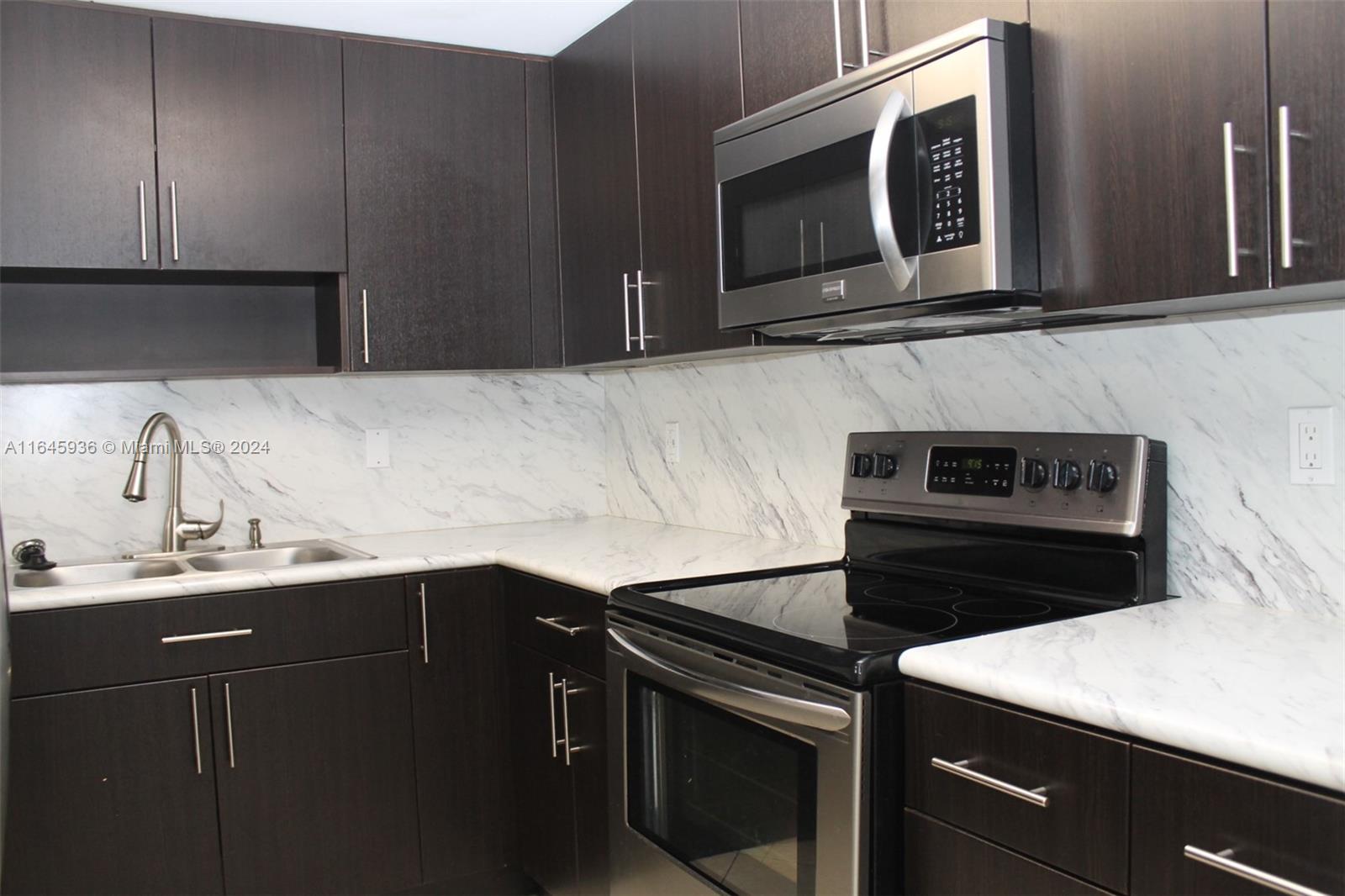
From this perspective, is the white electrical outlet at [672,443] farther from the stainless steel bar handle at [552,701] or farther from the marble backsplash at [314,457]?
the stainless steel bar handle at [552,701]

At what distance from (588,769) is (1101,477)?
118 centimetres

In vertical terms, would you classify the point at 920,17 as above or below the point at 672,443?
above

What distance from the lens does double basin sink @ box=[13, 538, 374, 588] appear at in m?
2.63

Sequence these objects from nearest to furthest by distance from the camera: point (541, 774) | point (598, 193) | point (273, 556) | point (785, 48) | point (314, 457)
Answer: point (785, 48), point (541, 774), point (598, 193), point (273, 556), point (314, 457)

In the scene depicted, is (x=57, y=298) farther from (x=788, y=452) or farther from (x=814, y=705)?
(x=814, y=705)

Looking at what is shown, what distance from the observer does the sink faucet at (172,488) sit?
8.91 ft

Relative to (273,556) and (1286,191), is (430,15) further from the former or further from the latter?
(1286,191)

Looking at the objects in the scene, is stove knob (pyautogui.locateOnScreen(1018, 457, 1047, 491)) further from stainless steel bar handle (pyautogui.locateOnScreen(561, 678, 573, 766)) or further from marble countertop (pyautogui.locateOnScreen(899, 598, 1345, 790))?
stainless steel bar handle (pyautogui.locateOnScreen(561, 678, 573, 766))

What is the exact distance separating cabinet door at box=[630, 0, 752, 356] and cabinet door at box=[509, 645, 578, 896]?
78 cm

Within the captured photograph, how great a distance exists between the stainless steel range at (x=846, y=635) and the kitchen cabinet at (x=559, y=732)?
0.16m

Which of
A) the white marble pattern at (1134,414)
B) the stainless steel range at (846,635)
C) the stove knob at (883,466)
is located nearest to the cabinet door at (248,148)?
the white marble pattern at (1134,414)

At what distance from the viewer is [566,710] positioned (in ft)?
7.68

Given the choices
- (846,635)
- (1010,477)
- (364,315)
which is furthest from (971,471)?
(364,315)


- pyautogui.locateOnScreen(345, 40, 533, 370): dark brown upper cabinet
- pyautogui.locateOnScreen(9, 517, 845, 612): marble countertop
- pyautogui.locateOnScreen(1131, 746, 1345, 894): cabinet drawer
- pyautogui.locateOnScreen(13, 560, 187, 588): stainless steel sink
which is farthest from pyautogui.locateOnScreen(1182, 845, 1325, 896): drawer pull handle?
pyautogui.locateOnScreen(13, 560, 187, 588): stainless steel sink
